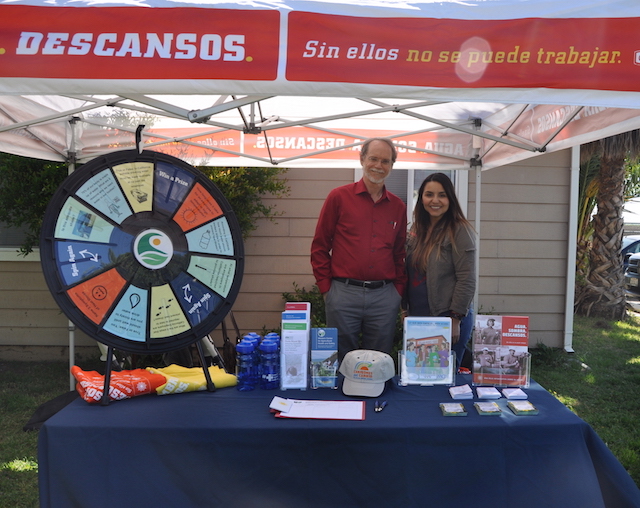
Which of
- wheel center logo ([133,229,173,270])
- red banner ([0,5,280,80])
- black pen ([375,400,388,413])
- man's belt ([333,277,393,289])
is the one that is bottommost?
black pen ([375,400,388,413])

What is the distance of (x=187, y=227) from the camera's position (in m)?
2.07

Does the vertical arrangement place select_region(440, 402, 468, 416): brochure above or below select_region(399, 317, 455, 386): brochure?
below

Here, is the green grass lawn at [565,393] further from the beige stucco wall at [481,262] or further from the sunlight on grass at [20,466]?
the beige stucco wall at [481,262]

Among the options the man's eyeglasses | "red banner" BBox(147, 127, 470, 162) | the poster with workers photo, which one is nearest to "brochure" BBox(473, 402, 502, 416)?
the poster with workers photo

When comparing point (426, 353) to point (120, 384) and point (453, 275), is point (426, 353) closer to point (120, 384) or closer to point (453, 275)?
point (453, 275)

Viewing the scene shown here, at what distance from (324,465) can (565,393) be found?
3.59 metres

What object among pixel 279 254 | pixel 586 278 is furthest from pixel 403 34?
pixel 586 278

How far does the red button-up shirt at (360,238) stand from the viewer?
277 cm

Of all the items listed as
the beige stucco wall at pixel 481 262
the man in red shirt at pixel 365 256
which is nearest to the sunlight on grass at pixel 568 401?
the beige stucco wall at pixel 481 262

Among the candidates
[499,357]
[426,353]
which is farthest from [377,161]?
[499,357]

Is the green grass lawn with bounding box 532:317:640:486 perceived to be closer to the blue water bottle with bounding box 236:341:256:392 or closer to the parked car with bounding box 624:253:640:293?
the blue water bottle with bounding box 236:341:256:392

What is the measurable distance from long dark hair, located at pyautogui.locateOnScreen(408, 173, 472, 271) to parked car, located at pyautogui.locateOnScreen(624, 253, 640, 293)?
368 inches

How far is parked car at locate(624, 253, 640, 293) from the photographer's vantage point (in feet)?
34.5

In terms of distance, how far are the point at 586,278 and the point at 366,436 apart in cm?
770
